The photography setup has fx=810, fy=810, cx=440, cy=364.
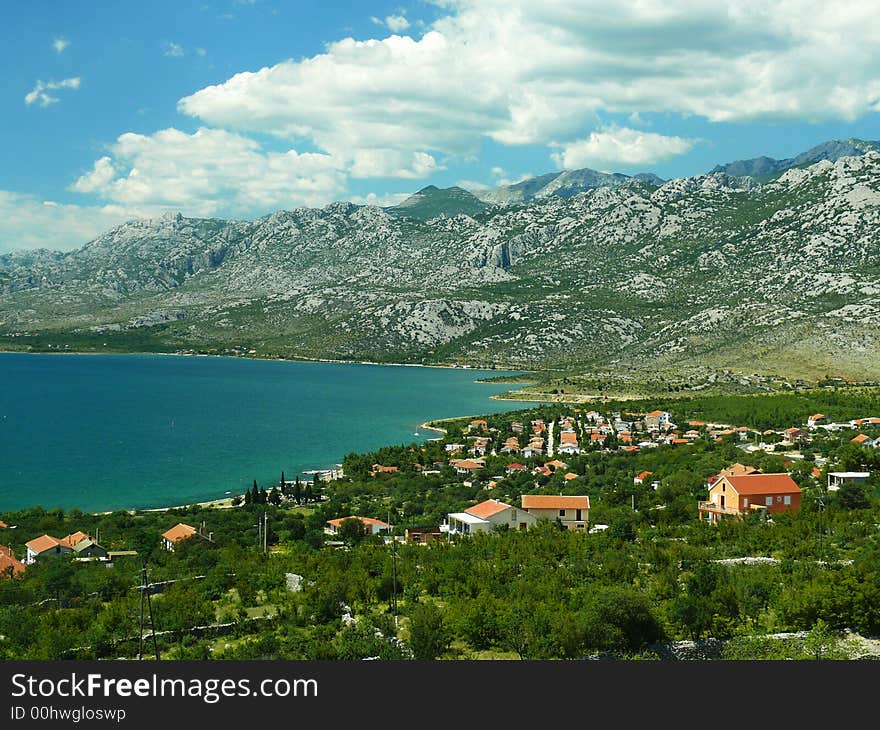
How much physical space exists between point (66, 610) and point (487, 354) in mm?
174229

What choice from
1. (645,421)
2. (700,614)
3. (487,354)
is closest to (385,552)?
(700,614)

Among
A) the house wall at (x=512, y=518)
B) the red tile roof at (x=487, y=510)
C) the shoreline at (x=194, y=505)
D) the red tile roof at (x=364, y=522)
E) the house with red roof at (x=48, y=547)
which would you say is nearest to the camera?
the house with red roof at (x=48, y=547)

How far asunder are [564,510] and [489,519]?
4.02 metres

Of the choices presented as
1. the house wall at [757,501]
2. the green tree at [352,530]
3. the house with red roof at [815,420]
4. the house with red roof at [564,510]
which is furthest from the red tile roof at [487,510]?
the house with red roof at [815,420]

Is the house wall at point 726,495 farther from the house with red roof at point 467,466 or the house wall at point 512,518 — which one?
the house with red roof at point 467,466

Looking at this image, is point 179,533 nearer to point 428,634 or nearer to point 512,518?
point 512,518

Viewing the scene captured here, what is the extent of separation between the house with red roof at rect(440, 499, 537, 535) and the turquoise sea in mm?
26403

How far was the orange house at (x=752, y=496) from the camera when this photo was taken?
38375 millimetres

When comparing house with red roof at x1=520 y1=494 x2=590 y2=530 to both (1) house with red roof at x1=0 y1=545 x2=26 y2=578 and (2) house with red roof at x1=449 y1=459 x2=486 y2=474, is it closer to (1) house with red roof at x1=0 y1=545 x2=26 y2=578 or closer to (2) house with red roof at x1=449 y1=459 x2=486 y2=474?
(2) house with red roof at x1=449 y1=459 x2=486 y2=474

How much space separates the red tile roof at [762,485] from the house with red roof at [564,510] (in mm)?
7219

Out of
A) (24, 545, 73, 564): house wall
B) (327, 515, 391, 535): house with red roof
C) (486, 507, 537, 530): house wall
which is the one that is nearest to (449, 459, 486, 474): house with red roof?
(327, 515, 391, 535): house with red roof

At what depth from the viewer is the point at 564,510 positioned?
40219mm

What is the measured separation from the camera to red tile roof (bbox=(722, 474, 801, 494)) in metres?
38.8

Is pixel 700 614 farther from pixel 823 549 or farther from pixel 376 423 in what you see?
pixel 376 423
